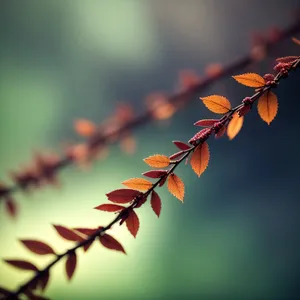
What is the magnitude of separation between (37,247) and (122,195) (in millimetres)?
157

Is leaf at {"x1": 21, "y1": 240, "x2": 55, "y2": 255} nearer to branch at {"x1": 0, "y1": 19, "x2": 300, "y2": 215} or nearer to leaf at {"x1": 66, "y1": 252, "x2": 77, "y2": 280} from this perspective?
leaf at {"x1": 66, "y1": 252, "x2": 77, "y2": 280}

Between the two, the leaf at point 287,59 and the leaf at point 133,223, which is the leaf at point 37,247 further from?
the leaf at point 287,59

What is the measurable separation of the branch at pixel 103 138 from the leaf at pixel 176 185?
55cm

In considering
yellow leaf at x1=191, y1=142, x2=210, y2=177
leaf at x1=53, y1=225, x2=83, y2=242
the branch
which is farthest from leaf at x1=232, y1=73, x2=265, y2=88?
the branch

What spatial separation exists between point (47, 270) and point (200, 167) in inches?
10.0

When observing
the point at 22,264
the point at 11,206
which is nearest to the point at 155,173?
the point at 22,264

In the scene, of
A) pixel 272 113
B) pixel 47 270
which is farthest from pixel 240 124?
pixel 47 270


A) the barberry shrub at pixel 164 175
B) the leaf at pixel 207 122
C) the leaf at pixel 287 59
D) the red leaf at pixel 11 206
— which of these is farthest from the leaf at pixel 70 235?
the red leaf at pixel 11 206

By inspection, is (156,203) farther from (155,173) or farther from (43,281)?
(43,281)

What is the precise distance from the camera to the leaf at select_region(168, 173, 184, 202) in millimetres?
433

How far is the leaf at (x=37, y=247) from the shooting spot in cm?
46

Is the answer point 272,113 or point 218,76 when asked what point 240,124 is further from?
point 218,76

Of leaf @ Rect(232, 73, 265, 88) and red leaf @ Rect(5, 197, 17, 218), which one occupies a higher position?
red leaf @ Rect(5, 197, 17, 218)

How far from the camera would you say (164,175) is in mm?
424
